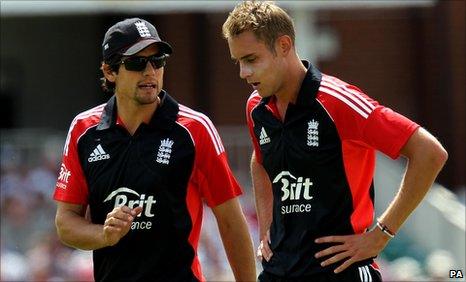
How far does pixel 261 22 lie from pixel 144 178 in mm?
952

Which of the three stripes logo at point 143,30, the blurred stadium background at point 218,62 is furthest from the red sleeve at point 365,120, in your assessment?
the blurred stadium background at point 218,62

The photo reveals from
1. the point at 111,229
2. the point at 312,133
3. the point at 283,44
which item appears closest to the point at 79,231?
the point at 111,229

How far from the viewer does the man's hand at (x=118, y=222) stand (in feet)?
16.5

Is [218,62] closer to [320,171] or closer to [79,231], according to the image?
[79,231]

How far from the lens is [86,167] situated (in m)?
5.44

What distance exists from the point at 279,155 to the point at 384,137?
54 centimetres

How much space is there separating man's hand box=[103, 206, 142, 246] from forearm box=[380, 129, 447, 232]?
1.17m

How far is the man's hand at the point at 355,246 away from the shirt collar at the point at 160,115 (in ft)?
3.30

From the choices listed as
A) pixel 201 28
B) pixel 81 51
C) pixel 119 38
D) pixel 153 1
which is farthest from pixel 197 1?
pixel 119 38

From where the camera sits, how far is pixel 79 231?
17.3 feet

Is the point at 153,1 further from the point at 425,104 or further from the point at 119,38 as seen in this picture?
the point at 119,38

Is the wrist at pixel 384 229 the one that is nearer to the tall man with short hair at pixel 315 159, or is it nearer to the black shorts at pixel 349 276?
the tall man with short hair at pixel 315 159

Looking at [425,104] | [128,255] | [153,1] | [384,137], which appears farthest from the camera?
[425,104]

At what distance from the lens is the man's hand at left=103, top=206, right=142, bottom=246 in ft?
16.5
